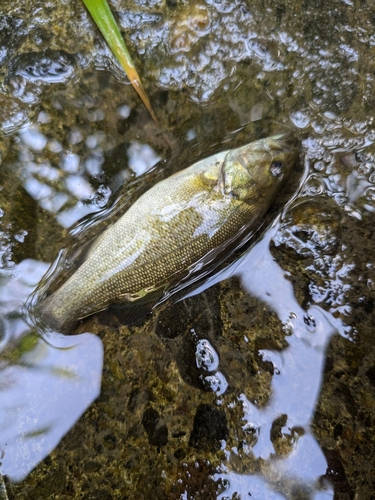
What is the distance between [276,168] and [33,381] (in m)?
2.30

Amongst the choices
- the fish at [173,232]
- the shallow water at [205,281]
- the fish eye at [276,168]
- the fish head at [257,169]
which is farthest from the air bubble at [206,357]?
the fish eye at [276,168]

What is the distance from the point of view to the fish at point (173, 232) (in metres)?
2.71

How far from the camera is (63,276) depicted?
9.71ft

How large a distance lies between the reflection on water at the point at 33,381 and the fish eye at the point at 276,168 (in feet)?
5.84

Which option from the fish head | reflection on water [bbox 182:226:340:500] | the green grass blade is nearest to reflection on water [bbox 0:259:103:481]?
reflection on water [bbox 182:226:340:500]

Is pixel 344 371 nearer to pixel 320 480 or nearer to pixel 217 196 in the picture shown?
pixel 320 480

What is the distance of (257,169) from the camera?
9.39 feet

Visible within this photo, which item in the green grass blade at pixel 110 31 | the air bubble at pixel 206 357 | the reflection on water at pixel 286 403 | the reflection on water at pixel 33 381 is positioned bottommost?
the reflection on water at pixel 286 403

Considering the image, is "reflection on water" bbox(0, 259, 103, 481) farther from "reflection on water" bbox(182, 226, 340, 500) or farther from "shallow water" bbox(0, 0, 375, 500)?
"reflection on water" bbox(182, 226, 340, 500)

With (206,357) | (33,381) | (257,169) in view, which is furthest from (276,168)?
(33,381)

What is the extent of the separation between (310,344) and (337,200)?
1.11 m

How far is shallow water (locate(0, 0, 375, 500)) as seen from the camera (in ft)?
8.66

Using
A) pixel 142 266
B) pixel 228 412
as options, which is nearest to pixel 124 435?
pixel 228 412

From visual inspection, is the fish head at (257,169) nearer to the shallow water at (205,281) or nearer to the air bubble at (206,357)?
the shallow water at (205,281)
